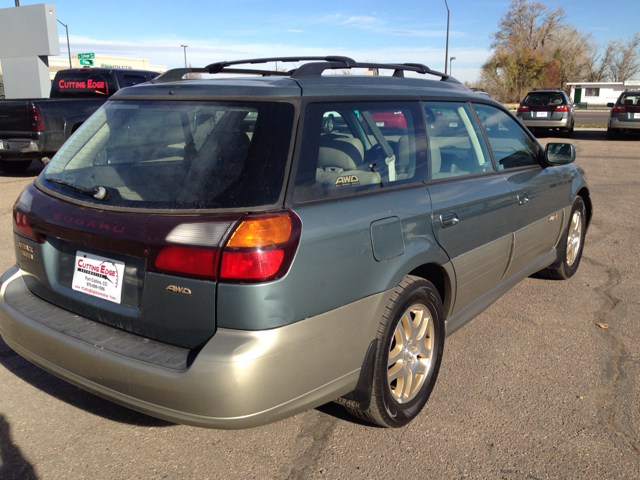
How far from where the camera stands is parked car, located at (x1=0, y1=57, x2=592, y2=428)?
7.05 feet

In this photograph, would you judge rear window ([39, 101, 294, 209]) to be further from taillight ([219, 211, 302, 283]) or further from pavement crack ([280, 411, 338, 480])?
pavement crack ([280, 411, 338, 480])

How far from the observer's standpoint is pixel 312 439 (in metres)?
2.78

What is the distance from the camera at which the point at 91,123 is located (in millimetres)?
2947

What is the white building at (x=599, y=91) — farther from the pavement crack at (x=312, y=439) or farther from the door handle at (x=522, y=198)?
the pavement crack at (x=312, y=439)

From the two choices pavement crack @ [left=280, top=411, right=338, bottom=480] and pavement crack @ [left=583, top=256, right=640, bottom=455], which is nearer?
pavement crack @ [left=280, top=411, right=338, bottom=480]

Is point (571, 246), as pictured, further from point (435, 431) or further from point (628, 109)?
point (628, 109)

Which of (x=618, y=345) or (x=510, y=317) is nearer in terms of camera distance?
(x=618, y=345)

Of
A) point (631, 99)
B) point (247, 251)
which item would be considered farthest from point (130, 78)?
point (631, 99)

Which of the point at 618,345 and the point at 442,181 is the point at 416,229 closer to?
the point at 442,181

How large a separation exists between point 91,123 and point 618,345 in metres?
3.61

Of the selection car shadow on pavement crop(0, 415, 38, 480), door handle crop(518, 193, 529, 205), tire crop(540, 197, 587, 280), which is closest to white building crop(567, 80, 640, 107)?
tire crop(540, 197, 587, 280)

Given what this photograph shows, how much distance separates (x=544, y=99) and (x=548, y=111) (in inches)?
24.2

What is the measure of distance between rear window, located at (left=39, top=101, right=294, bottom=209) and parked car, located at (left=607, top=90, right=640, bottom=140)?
19.6 m

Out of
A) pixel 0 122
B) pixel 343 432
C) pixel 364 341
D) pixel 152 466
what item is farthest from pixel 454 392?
pixel 0 122
